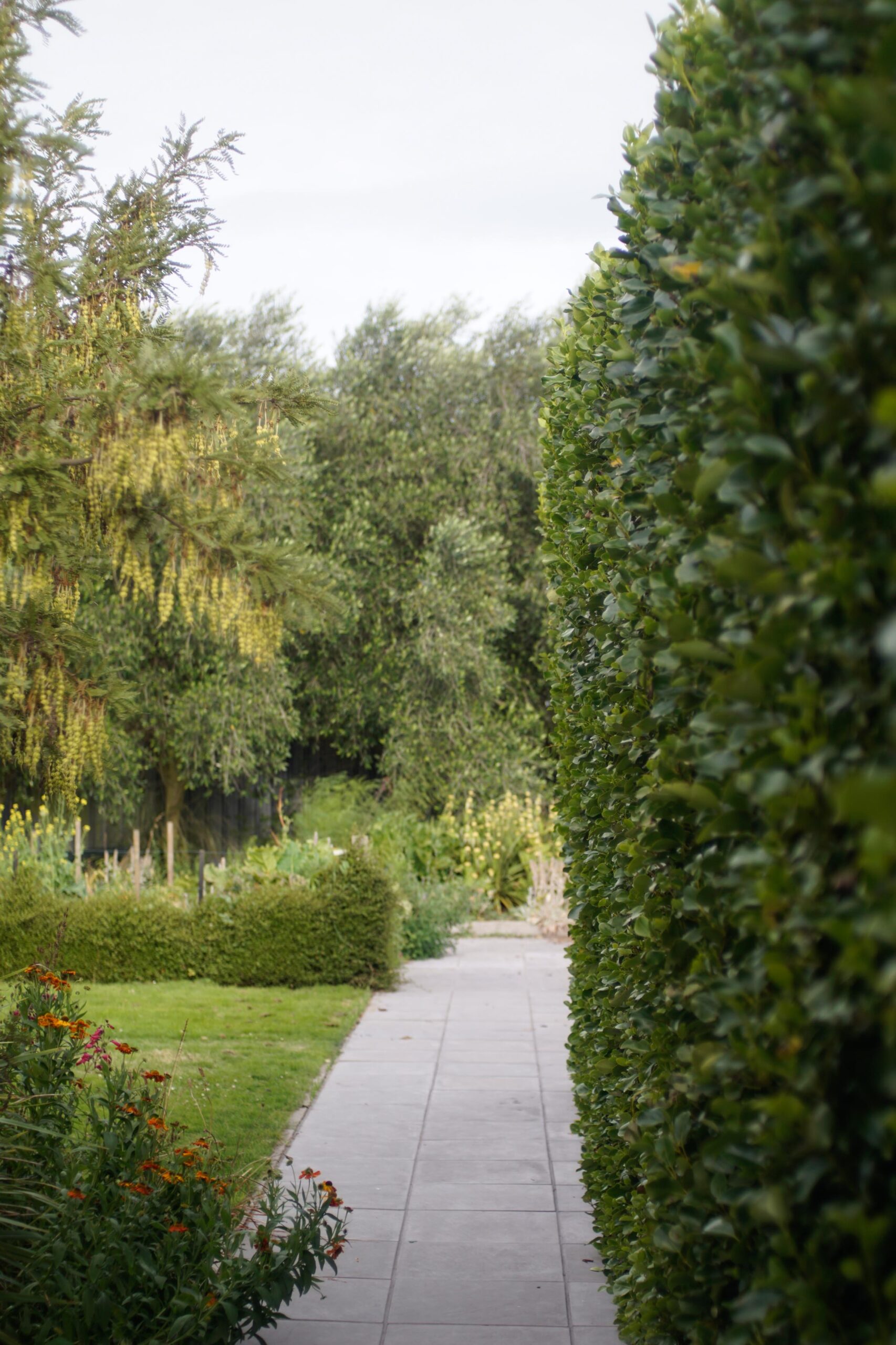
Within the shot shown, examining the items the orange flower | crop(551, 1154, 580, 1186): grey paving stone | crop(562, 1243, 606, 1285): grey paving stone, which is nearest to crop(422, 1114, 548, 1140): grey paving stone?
crop(551, 1154, 580, 1186): grey paving stone

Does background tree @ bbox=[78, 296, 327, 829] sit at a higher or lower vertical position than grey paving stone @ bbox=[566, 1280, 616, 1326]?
higher

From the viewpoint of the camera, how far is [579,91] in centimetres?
848

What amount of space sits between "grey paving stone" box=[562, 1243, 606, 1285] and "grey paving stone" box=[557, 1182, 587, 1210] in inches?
9.9

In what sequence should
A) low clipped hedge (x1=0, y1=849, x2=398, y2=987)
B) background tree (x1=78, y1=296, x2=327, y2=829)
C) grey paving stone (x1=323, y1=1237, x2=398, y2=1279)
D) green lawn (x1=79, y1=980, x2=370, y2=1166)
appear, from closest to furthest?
grey paving stone (x1=323, y1=1237, x2=398, y2=1279)
green lawn (x1=79, y1=980, x2=370, y2=1166)
low clipped hedge (x1=0, y1=849, x2=398, y2=987)
background tree (x1=78, y1=296, x2=327, y2=829)

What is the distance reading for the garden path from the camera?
3.29 m

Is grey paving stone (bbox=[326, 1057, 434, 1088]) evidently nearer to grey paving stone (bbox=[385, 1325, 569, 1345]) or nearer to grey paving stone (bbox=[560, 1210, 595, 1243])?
grey paving stone (bbox=[560, 1210, 595, 1243])

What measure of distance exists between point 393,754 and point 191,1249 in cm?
1036

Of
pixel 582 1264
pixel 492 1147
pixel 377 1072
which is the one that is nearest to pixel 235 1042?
pixel 377 1072

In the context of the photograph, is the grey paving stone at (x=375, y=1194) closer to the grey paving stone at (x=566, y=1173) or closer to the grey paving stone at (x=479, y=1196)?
the grey paving stone at (x=479, y=1196)

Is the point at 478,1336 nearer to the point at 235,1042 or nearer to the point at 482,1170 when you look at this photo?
the point at 482,1170

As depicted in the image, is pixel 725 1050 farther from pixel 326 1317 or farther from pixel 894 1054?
pixel 326 1317

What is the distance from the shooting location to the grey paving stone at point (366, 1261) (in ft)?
11.7

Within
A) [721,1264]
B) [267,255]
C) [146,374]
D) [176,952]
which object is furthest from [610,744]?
[267,255]

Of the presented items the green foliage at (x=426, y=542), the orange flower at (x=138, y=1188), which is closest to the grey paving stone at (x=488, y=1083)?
the orange flower at (x=138, y=1188)
